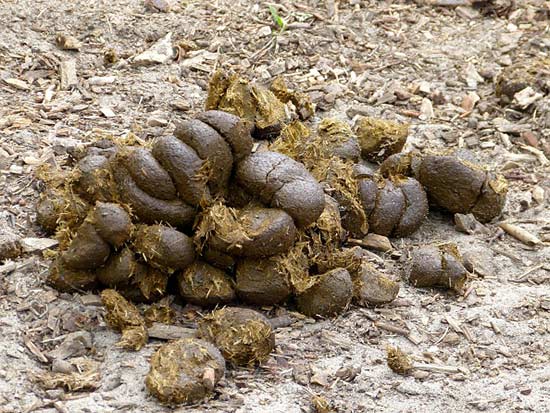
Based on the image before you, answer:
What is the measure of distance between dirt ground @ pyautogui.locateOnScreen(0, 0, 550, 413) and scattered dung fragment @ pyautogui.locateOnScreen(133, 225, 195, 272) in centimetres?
28

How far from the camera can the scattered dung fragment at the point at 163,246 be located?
466 cm

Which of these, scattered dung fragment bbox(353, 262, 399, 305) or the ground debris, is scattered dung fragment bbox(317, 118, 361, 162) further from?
the ground debris

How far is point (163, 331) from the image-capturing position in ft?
15.1

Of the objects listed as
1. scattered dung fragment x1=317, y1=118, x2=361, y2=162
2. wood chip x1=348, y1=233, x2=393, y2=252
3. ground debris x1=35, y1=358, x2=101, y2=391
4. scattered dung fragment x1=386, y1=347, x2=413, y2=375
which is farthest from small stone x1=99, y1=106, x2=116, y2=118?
scattered dung fragment x1=386, y1=347, x2=413, y2=375

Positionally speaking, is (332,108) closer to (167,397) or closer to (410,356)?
(410,356)

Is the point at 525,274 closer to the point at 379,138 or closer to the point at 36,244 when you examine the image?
the point at 379,138

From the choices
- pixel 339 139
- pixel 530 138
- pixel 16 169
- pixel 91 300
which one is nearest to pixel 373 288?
pixel 339 139

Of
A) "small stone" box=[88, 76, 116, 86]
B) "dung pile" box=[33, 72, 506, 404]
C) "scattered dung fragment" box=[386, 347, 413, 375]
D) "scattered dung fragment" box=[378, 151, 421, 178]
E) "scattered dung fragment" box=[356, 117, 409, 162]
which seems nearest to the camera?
"scattered dung fragment" box=[386, 347, 413, 375]

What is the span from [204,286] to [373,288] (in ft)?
2.85

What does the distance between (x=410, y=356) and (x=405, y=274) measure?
0.73 m

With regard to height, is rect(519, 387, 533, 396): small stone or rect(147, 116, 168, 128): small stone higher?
rect(147, 116, 168, 128): small stone

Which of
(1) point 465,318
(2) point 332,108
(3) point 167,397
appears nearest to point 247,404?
(3) point 167,397

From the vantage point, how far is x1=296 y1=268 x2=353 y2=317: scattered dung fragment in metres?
4.83

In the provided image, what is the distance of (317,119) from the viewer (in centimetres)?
661
